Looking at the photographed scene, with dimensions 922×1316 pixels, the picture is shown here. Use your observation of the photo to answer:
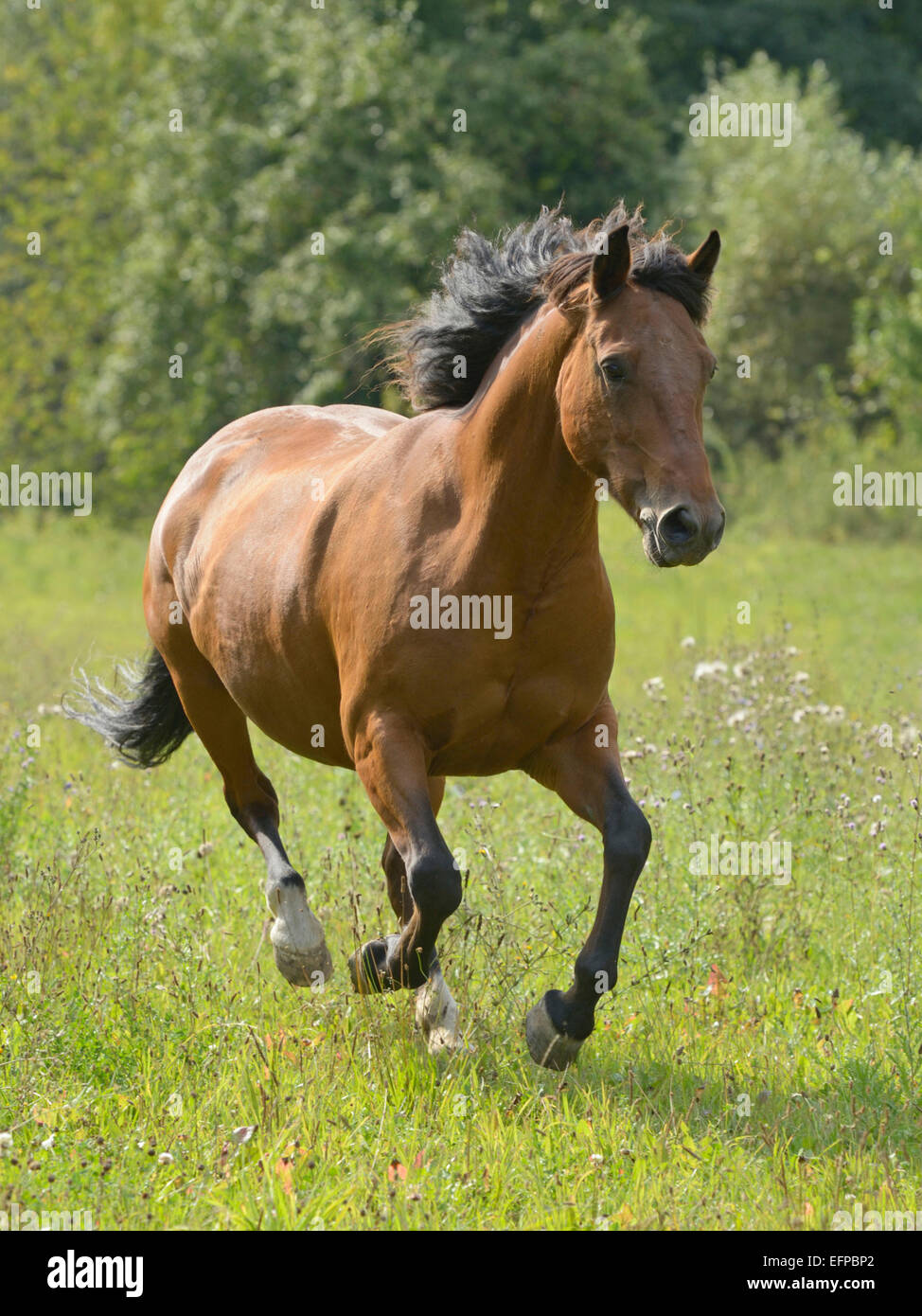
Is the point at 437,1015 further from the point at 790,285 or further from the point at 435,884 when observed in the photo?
the point at 790,285

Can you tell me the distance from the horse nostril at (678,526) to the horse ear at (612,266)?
0.69 m

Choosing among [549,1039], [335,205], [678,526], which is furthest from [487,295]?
[335,205]

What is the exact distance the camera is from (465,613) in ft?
14.1

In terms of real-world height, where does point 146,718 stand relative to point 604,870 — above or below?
above

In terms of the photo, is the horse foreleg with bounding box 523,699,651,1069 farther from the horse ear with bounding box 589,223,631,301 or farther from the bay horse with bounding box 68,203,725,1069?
the horse ear with bounding box 589,223,631,301

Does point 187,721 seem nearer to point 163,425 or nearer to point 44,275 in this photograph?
point 163,425

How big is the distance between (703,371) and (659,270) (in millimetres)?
312

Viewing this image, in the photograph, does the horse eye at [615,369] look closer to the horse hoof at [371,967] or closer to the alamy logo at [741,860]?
the horse hoof at [371,967]

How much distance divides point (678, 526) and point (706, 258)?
0.92m

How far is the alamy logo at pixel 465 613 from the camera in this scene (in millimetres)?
4277

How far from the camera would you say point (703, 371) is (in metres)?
3.88

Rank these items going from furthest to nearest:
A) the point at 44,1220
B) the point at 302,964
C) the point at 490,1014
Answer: the point at 302,964, the point at 490,1014, the point at 44,1220
